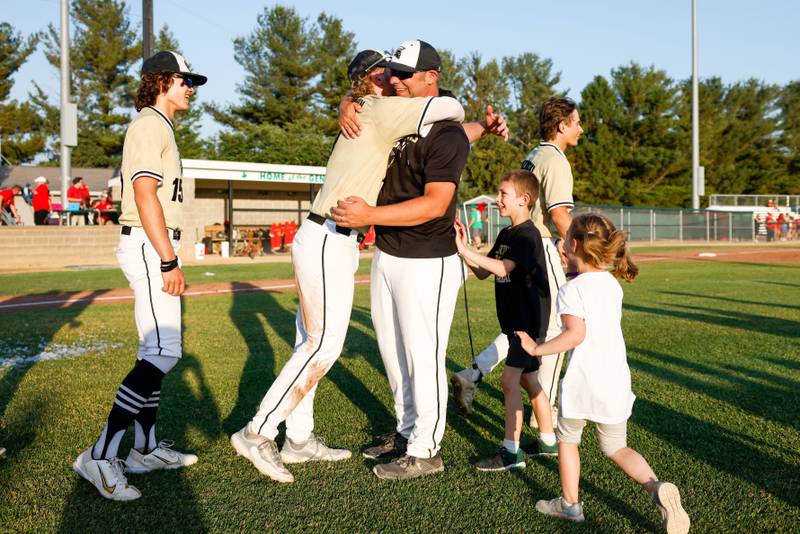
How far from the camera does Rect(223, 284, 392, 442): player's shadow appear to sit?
478 cm

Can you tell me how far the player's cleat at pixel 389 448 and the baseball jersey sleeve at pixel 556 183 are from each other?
1.72m

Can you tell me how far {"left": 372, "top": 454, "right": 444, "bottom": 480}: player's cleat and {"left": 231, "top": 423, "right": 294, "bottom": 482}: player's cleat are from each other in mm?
457

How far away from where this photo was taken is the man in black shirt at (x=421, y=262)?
3537 mm

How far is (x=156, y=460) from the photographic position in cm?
366

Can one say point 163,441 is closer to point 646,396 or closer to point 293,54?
point 646,396

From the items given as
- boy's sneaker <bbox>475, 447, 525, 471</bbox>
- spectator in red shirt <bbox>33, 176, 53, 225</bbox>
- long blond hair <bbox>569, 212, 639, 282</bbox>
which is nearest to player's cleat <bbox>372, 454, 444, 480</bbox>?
boy's sneaker <bbox>475, 447, 525, 471</bbox>

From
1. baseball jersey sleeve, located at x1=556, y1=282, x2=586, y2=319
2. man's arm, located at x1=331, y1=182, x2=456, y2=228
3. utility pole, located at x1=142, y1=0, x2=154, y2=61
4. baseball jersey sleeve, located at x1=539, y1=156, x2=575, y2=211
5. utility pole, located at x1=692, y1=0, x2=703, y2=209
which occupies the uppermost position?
utility pole, located at x1=692, y1=0, x2=703, y2=209

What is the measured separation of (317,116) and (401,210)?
48.6 meters

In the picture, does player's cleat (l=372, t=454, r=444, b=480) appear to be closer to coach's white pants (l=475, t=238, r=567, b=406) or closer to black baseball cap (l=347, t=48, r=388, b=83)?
coach's white pants (l=475, t=238, r=567, b=406)

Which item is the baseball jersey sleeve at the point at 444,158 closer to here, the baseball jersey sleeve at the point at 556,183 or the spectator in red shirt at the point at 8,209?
the baseball jersey sleeve at the point at 556,183

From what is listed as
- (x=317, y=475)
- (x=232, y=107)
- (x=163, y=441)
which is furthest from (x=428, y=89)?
(x=232, y=107)

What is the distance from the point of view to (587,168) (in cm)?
5791

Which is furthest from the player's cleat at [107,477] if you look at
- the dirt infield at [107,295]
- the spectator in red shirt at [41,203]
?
the spectator in red shirt at [41,203]

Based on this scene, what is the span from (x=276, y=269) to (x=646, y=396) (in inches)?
595
